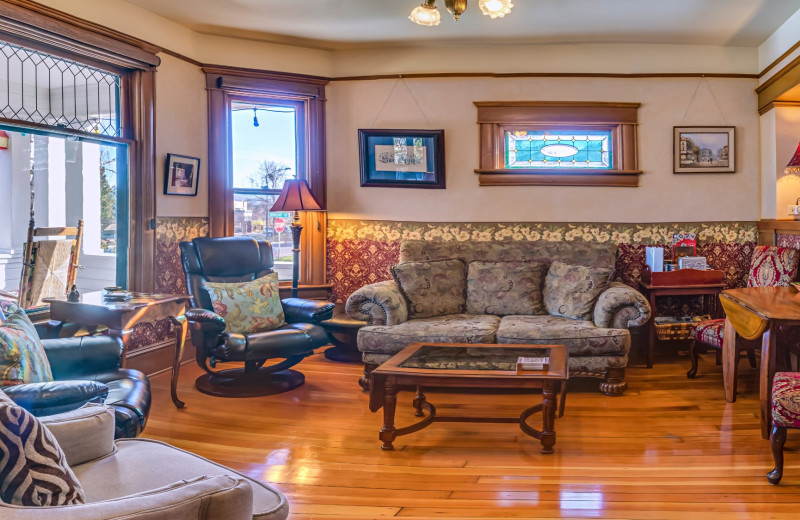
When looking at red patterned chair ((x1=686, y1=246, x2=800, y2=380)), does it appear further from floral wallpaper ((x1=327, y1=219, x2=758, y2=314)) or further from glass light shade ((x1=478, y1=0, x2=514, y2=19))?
glass light shade ((x1=478, y1=0, x2=514, y2=19))

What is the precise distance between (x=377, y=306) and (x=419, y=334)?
38 cm

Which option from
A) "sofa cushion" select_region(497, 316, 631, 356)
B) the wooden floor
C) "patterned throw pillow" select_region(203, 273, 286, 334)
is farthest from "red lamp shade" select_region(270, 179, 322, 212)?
"sofa cushion" select_region(497, 316, 631, 356)

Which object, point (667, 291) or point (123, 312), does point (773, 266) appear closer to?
point (667, 291)

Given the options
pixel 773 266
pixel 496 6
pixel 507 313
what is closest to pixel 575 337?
pixel 507 313

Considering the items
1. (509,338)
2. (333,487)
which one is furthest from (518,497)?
(509,338)

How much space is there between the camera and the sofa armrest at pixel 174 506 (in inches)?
49.2

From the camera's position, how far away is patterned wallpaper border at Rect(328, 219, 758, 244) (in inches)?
215

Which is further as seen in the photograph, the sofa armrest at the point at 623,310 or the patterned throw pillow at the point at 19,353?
the sofa armrest at the point at 623,310

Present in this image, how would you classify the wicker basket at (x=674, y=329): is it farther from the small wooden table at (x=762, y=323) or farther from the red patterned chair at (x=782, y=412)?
the red patterned chair at (x=782, y=412)

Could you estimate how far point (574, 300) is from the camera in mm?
4629

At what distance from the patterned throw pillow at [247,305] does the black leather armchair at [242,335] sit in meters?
0.08

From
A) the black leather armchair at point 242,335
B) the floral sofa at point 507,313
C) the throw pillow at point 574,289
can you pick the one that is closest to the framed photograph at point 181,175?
the black leather armchair at point 242,335

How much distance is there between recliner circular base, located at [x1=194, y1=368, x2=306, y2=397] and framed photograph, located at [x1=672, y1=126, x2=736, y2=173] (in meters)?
3.63

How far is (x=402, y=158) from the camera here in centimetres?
555
